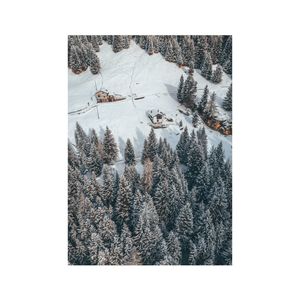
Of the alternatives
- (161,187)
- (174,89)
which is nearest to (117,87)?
(174,89)

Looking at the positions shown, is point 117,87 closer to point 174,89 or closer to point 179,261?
point 174,89

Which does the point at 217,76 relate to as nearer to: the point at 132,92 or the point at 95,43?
the point at 132,92

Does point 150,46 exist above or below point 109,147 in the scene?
above

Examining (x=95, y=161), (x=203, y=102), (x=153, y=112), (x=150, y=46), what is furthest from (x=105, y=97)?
(x=203, y=102)

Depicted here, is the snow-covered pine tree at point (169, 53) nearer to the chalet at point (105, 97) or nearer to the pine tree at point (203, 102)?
the pine tree at point (203, 102)

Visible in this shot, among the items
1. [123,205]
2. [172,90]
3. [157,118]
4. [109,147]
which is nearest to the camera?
[109,147]
